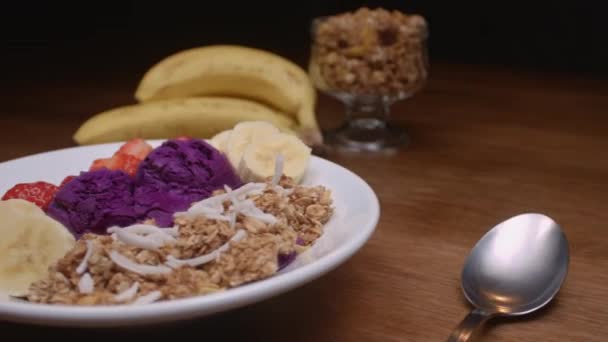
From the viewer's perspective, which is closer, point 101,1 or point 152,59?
point 152,59

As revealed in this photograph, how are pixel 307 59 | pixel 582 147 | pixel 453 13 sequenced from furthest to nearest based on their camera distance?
pixel 453 13, pixel 307 59, pixel 582 147

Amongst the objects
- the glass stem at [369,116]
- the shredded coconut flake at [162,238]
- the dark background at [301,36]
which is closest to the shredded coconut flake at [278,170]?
the shredded coconut flake at [162,238]

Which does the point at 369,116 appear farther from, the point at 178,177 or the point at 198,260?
the point at 198,260

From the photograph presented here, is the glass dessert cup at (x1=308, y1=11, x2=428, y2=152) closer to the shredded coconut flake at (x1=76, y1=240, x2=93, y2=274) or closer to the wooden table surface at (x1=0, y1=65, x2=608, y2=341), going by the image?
the wooden table surface at (x1=0, y1=65, x2=608, y2=341)

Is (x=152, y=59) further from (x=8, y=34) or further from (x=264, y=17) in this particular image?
(x=264, y=17)

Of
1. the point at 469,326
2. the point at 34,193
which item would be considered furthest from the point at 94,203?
the point at 469,326

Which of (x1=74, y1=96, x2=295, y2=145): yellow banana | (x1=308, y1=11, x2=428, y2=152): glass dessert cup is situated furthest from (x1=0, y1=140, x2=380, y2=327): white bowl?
(x1=308, y1=11, x2=428, y2=152): glass dessert cup

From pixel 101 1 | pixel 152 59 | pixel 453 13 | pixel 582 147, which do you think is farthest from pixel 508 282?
pixel 101 1

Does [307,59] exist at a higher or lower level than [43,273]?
lower
